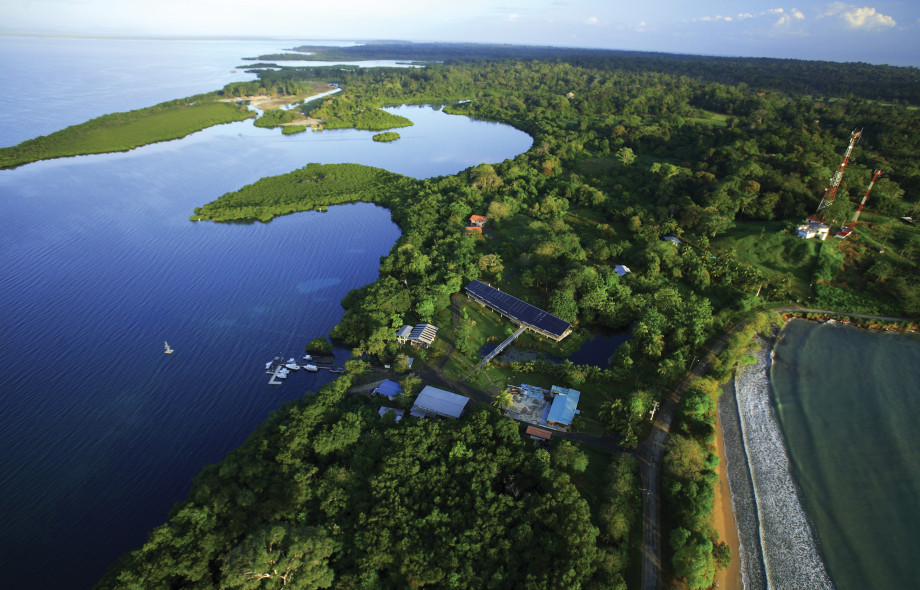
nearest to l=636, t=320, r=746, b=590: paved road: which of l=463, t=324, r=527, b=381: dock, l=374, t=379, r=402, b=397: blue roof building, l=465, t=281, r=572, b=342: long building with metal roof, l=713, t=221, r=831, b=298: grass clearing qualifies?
l=465, t=281, r=572, b=342: long building with metal roof

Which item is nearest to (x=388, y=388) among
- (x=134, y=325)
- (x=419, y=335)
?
(x=419, y=335)

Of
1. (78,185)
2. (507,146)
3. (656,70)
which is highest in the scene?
(656,70)

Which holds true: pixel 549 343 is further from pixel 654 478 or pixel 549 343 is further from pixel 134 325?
pixel 134 325

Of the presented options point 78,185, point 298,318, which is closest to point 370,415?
point 298,318

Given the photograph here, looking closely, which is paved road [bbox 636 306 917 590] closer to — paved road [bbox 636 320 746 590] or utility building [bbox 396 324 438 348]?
paved road [bbox 636 320 746 590]

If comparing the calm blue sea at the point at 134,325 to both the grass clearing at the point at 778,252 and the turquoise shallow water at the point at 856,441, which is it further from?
the grass clearing at the point at 778,252

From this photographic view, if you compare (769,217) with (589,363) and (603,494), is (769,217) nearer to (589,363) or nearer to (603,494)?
(589,363)
